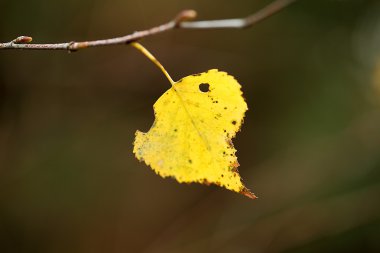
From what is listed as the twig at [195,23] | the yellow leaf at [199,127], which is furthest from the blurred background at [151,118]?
the twig at [195,23]

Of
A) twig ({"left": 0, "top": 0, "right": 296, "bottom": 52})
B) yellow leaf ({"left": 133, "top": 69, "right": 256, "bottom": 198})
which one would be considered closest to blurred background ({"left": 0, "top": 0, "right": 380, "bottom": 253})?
yellow leaf ({"left": 133, "top": 69, "right": 256, "bottom": 198})

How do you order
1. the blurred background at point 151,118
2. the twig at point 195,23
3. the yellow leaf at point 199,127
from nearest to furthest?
the twig at point 195,23 < the yellow leaf at point 199,127 < the blurred background at point 151,118

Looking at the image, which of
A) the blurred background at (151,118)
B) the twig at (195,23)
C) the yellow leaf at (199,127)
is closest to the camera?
the twig at (195,23)

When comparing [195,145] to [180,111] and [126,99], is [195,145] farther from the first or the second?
[126,99]

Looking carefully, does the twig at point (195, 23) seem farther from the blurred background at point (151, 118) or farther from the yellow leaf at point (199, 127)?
the blurred background at point (151, 118)

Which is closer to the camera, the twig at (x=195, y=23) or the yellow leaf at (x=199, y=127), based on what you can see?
the twig at (x=195, y=23)

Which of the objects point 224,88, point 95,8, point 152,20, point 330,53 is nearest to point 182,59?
point 152,20

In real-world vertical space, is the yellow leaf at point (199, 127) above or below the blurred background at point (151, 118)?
below
